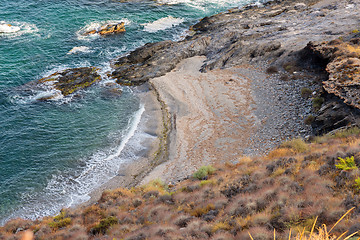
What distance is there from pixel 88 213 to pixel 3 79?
29.4m

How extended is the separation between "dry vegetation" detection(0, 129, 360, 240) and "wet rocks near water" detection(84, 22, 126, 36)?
36797 millimetres

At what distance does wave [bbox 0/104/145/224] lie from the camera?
2062 cm

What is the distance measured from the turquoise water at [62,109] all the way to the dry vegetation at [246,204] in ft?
18.8

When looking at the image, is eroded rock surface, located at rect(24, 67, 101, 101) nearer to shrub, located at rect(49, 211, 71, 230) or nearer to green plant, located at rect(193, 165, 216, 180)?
shrub, located at rect(49, 211, 71, 230)

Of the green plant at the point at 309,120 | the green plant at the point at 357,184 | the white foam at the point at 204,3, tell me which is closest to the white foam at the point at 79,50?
the white foam at the point at 204,3

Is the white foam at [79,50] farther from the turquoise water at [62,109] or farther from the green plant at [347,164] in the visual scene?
the green plant at [347,164]

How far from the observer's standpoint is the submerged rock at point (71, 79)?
35.1 metres

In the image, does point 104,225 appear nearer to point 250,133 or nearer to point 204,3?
point 250,133

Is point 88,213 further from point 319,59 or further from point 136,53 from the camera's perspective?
point 136,53

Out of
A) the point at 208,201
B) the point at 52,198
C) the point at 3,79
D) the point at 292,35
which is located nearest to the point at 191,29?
the point at 292,35

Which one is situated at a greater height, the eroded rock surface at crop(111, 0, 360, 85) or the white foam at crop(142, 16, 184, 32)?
the white foam at crop(142, 16, 184, 32)

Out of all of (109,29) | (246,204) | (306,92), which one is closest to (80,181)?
(246,204)

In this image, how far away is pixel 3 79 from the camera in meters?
36.3

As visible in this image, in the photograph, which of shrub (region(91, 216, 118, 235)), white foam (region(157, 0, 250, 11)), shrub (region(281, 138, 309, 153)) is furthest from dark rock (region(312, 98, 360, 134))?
white foam (region(157, 0, 250, 11))
